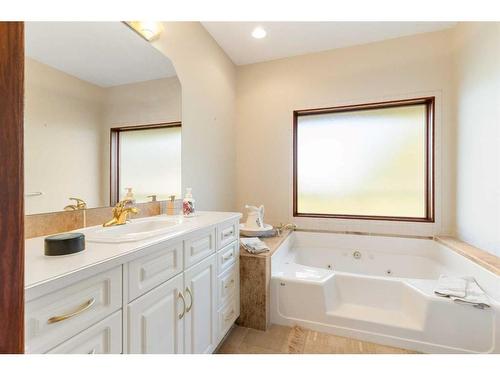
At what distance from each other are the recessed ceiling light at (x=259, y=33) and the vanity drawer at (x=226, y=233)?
2012 mm

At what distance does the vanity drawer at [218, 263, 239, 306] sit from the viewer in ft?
5.09

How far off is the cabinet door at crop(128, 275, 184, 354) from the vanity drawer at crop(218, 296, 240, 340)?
1.48 feet

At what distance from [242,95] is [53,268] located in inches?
114

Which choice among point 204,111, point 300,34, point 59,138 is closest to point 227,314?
point 59,138

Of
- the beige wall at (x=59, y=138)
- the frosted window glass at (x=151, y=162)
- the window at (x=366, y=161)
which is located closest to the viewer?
the beige wall at (x=59, y=138)

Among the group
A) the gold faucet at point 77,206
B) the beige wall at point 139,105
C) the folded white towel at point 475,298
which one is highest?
the beige wall at point 139,105

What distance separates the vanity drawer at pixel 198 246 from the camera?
3.91 feet

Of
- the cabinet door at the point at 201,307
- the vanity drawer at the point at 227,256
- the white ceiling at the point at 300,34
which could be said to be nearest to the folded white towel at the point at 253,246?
the vanity drawer at the point at 227,256

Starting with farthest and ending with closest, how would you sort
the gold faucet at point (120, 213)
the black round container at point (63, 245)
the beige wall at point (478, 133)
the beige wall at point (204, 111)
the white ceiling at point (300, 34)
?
the white ceiling at point (300, 34) → the beige wall at point (204, 111) → the beige wall at point (478, 133) → the gold faucet at point (120, 213) → the black round container at point (63, 245)

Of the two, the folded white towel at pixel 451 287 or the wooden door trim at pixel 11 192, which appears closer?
the wooden door trim at pixel 11 192

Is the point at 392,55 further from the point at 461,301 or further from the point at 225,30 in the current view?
the point at 461,301

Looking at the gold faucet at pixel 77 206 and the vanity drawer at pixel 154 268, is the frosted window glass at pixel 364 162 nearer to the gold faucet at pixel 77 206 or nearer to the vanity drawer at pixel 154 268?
the vanity drawer at pixel 154 268

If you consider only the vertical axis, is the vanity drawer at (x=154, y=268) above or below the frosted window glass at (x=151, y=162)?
below

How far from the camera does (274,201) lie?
9.84 ft
